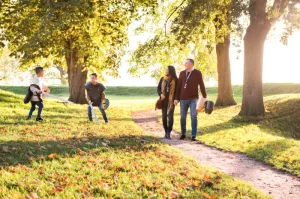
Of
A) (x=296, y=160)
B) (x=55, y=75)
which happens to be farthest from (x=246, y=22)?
(x=55, y=75)

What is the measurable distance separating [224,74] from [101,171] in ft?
69.5

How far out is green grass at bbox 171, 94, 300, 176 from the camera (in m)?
9.67

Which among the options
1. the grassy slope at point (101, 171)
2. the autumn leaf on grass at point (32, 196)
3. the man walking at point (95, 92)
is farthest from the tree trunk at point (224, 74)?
the autumn leaf on grass at point (32, 196)

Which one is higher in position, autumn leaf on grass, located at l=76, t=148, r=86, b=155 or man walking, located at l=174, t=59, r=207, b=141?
man walking, located at l=174, t=59, r=207, b=141

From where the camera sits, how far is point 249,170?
8.16 metres

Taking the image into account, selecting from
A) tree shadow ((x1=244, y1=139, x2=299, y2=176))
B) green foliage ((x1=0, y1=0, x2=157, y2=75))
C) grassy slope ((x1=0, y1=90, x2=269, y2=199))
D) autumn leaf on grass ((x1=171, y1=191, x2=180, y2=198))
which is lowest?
tree shadow ((x1=244, y1=139, x2=299, y2=176))

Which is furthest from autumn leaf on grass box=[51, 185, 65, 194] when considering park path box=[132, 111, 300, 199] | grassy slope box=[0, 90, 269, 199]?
park path box=[132, 111, 300, 199]

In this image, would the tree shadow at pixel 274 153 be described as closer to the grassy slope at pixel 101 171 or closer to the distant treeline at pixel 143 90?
the grassy slope at pixel 101 171

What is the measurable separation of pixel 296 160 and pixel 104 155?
196 inches

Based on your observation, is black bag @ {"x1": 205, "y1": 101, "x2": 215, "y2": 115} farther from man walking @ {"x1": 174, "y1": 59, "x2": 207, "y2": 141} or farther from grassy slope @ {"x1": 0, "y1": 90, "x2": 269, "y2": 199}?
grassy slope @ {"x1": 0, "y1": 90, "x2": 269, "y2": 199}

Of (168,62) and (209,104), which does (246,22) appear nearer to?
(168,62)

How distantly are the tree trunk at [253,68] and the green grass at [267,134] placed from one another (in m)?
0.91

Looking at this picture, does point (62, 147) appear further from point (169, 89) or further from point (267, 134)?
point (267, 134)

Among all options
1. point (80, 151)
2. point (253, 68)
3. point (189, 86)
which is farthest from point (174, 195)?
point (253, 68)
